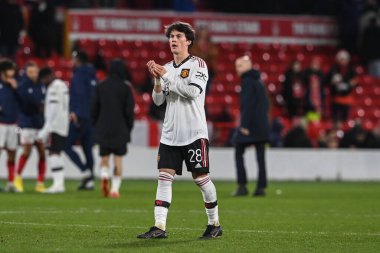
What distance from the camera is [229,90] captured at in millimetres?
30078

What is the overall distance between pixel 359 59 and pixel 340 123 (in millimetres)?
5965

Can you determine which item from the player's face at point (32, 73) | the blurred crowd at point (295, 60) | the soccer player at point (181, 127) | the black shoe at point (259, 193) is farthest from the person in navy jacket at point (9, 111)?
the soccer player at point (181, 127)

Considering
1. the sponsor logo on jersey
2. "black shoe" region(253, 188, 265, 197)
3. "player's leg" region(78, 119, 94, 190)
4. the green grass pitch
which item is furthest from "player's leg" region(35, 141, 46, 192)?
the sponsor logo on jersey

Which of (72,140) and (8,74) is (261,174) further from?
(8,74)

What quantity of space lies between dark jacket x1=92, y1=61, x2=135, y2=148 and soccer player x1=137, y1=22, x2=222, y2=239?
654 centimetres

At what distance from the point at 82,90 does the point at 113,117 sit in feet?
6.16

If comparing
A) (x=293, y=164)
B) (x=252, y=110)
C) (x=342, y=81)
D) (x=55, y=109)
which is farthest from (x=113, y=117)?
(x=342, y=81)

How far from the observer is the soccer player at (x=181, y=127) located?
35.0 ft

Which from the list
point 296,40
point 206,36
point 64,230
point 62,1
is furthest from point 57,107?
point 296,40

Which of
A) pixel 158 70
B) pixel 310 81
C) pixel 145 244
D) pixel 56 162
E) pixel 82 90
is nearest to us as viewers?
pixel 145 244

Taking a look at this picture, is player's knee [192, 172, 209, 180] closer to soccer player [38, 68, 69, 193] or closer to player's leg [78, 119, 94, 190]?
soccer player [38, 68, 69, 193]

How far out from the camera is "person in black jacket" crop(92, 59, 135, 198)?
→ 17406 mm

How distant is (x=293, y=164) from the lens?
82.8ft

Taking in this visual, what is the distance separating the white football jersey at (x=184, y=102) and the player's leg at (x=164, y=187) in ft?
0.36
